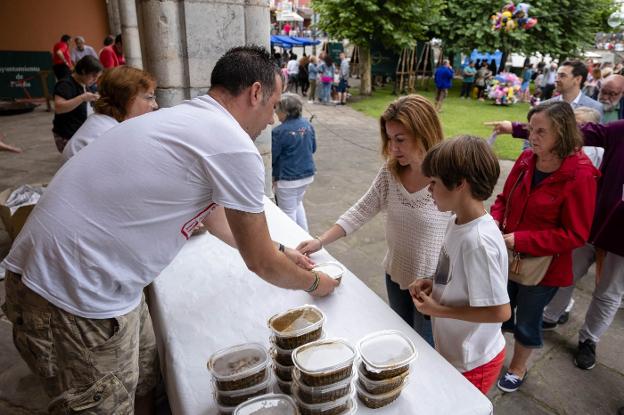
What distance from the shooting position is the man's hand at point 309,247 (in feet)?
7.68

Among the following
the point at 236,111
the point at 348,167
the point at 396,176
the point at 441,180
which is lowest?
the point at 348,167

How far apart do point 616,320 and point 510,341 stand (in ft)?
3.75

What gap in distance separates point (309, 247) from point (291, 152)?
7.02ft

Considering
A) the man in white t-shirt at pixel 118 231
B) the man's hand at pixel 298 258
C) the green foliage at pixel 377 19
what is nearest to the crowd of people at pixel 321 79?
the green foliage at pixel 377 19

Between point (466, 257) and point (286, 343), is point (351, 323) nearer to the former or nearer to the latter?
point (286, 343)

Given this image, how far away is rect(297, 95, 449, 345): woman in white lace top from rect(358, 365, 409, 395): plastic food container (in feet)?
3.05

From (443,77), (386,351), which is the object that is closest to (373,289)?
(386,351)

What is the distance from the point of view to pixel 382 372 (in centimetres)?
129

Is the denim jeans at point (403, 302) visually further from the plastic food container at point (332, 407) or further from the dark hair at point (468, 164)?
the plastic food container at point (332, 407)

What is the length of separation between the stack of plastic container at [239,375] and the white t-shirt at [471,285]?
81 cm

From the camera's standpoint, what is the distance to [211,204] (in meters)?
1.48

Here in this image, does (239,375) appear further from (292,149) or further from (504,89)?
(504,89)

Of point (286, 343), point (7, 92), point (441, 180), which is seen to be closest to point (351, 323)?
point (286, 343)

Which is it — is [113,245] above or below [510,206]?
above
